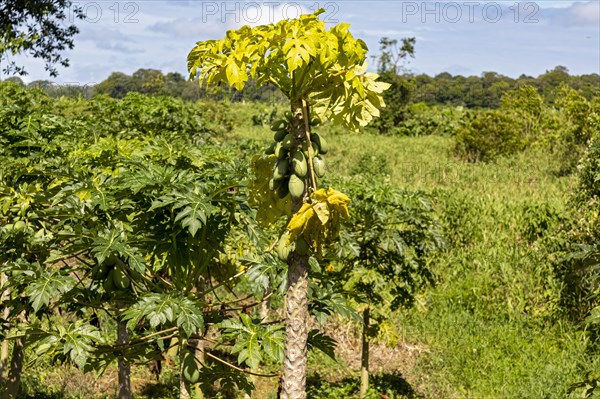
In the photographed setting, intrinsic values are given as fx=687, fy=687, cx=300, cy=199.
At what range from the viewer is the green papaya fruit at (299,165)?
2079 mm

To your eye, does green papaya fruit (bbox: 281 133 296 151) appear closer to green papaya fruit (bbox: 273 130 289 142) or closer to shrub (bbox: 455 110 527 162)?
green papaya fruit (bbox: 273 130 289 142)

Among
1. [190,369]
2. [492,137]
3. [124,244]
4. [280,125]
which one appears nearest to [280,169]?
[280,125]

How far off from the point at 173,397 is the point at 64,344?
3.38 meters

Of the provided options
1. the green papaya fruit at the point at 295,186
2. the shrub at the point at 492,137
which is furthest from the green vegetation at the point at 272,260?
the shrub at the point at 492,137

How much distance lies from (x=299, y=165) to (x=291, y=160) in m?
0.06

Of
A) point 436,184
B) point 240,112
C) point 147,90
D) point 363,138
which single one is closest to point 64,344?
point 436,184

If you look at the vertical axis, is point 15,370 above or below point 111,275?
below

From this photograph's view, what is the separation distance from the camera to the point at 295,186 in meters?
2.08

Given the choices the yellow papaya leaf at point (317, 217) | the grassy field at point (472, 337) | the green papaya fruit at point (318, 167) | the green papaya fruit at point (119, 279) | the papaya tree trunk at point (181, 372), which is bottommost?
the grassy field at point (472, 337)

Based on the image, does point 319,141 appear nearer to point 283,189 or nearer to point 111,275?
point 283,189

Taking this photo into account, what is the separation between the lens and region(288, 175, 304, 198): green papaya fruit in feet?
6.82

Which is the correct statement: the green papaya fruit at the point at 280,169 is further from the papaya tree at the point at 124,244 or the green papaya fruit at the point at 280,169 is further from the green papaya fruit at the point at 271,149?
the papaya tree at the point at 124,244

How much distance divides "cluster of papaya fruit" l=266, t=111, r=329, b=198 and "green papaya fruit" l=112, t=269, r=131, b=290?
138 centimetres

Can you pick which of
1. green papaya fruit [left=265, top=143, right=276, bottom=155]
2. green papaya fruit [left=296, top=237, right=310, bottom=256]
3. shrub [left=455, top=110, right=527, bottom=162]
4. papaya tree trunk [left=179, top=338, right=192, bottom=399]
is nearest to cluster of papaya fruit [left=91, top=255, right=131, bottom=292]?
papaya tree trunk [left=179, top=338, right=192, bottom=399]
